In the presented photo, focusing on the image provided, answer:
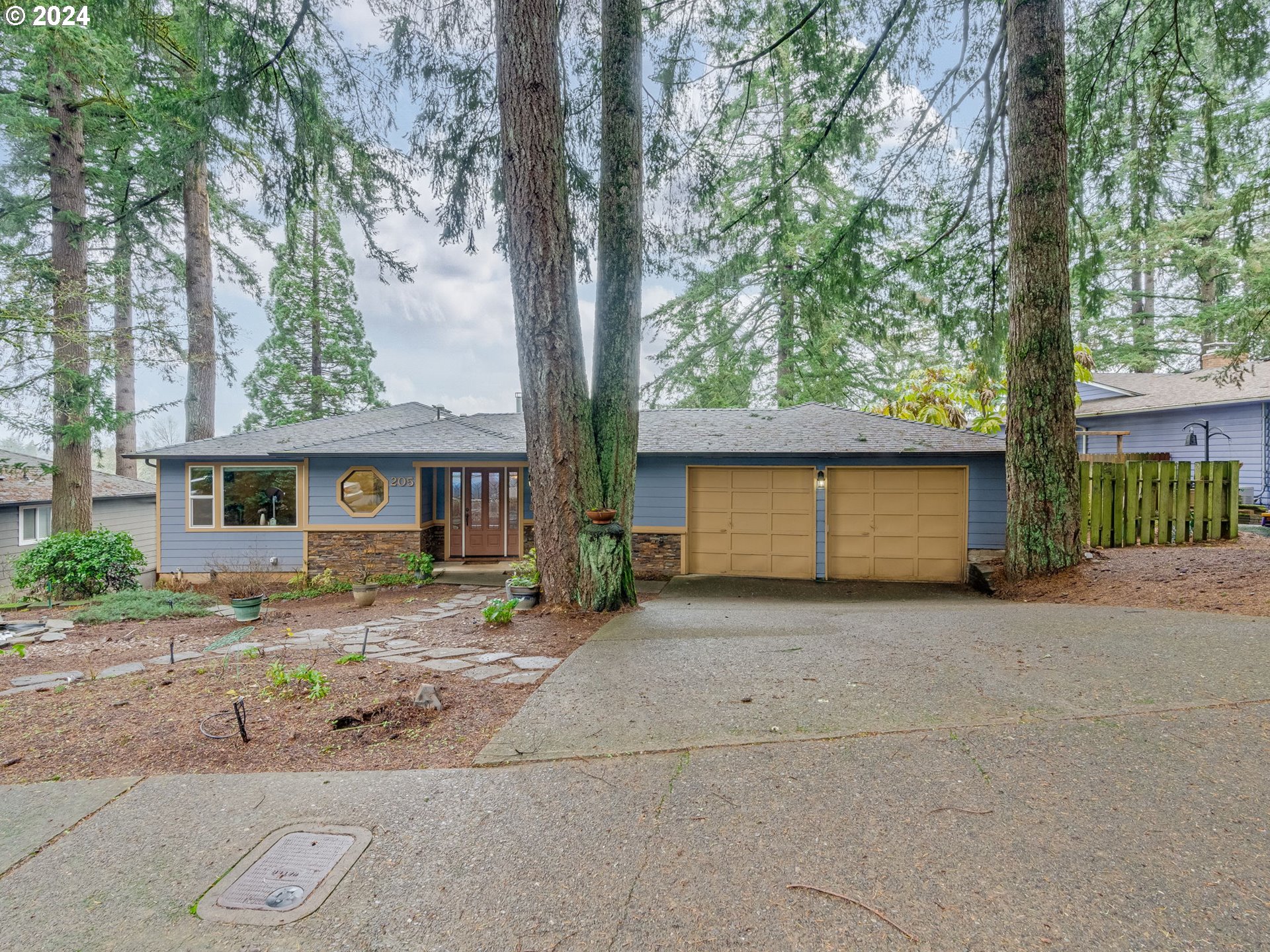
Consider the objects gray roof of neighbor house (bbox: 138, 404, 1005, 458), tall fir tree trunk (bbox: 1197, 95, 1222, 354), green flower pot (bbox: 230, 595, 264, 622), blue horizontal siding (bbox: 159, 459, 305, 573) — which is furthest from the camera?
blue horizontal siding (bbox: 159, 459, 305, 573)

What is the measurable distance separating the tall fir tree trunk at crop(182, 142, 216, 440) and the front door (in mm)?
6293

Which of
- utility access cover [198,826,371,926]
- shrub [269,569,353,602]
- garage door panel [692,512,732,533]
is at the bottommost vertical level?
shrub [269,569,353,602]

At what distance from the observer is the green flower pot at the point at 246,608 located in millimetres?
7055

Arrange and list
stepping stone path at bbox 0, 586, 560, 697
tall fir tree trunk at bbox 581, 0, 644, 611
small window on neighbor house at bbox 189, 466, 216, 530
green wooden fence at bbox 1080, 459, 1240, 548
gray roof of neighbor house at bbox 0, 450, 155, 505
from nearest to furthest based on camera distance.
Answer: stepping stone path at bbox 0, 586, 560, 697
tall fir tree trunk at bbox 581, 0, 644, 611
green wooden fence at bbox 1080, 459, 1240, 548
small window on neighbor house at bbox 189, 466, 216, 530
gray roof of neighbor house at bbox 0, 450, 155, 505

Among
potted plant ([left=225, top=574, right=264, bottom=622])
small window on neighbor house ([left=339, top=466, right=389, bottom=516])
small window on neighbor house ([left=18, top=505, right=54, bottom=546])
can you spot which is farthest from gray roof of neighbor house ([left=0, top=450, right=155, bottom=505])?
small window on neighbor house ([left=339, top=466, right=389, bottom=516])

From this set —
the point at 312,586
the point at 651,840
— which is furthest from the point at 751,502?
the point at 651,840

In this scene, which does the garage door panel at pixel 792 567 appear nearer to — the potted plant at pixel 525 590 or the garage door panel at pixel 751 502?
the garage door panel at pixel 751 502

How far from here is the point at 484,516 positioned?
471 inches

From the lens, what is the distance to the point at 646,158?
301 inches

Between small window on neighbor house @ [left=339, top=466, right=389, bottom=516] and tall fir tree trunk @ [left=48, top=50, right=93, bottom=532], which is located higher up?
tall fir tree trunk @ [left=48, top=50, right=93, bottom=532]

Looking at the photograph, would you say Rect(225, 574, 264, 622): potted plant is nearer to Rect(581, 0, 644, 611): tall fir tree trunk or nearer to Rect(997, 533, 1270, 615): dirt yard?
Rect(581, 0, 644, 611): tall fir tree trunk

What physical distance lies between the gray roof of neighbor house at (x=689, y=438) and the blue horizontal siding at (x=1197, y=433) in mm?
7397

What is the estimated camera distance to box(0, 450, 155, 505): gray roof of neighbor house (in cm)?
1325

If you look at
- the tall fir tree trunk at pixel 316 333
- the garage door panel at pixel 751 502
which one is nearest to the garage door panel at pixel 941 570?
the garage door panel at pixel 751 502
